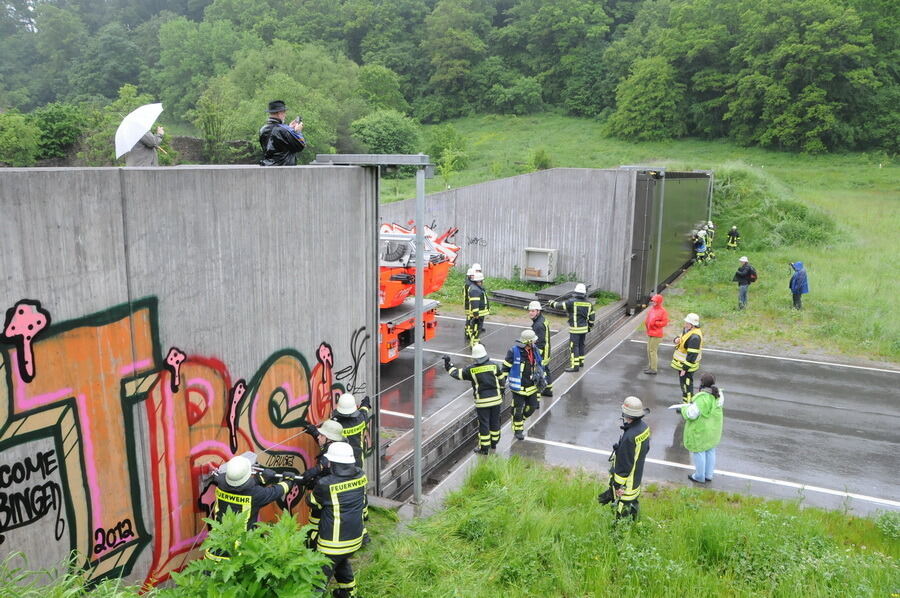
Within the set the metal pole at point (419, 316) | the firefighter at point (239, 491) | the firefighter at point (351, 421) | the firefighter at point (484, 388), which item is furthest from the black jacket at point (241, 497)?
the firefighter at point (484, 388)

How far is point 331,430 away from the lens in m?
6.57

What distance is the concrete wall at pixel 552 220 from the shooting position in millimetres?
19016

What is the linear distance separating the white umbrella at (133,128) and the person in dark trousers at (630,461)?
5.34 metres

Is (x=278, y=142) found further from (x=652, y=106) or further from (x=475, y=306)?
(x=652, y=106)

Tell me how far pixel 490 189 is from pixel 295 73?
49294 millimetres

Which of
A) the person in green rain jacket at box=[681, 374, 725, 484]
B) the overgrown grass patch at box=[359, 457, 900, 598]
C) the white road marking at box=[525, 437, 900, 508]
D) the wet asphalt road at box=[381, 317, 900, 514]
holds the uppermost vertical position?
the person in green rain jacket at box=[681, 374, 725, 484]

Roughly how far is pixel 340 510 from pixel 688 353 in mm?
7095

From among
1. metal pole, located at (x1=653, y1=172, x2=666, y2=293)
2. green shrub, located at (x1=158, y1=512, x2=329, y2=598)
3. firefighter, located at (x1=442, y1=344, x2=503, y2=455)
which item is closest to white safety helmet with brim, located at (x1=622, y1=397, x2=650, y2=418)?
firefighter, located at (x1=442, y1=344, x2=503, y2=455)

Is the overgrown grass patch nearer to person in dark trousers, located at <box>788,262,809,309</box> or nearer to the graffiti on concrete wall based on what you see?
the graffiti on concrete wall

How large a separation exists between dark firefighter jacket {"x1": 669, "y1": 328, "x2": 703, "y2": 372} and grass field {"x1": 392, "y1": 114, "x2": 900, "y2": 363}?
4.96 meters

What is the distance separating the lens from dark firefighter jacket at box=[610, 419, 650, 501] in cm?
713

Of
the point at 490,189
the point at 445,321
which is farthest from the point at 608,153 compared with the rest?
the point at 445,321

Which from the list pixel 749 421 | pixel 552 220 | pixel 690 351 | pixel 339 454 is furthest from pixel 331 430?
pixel 552 220

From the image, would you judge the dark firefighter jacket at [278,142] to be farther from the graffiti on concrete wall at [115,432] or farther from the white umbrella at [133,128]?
the graffiti on concrete wall at [115,432]
